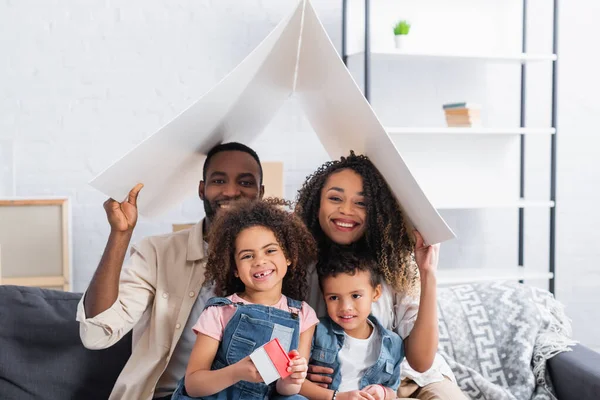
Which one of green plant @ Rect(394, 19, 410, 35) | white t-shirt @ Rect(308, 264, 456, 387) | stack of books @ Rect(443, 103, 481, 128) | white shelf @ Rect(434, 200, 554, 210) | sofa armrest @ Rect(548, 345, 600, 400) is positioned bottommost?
sofa armrest @ Rect(548, 345, 600, 400)

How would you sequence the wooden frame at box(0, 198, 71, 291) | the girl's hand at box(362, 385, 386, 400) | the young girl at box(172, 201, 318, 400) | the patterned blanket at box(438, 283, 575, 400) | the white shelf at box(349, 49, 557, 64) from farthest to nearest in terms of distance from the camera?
the white shelf at box(349, 49, 557, 64)
the wooden frame at box(0, 198, 71, 291)
the patterned blanket at box(438, 283, 575, 400)
the girl's hand at box(362, 385, 386, 400)
the young girl at box(172, 201, 318, 400)

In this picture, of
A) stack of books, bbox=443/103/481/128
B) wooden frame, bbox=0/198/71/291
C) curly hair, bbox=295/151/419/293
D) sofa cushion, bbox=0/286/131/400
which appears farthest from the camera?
stack of books, bbox=443/103/481/128

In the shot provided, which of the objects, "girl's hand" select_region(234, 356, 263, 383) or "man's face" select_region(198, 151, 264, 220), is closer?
"girl's hand" select_region(234, 356, 263, 383)

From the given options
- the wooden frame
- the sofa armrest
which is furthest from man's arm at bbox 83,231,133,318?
the wooden frame

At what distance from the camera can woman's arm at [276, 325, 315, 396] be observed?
1.44 metres

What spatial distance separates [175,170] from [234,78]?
0.40 m

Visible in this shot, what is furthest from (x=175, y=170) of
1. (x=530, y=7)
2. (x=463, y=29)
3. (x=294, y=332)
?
(x=530, y=7)

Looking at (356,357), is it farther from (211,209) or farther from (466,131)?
(466,131)

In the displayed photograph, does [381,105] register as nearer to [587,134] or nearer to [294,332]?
[587,134]

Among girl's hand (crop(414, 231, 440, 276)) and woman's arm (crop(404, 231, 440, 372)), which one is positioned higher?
girl's hand (crop(414, 231, 440, 276))

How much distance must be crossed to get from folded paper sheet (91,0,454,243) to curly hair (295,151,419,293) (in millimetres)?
42

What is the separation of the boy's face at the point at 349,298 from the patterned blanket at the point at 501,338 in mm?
637

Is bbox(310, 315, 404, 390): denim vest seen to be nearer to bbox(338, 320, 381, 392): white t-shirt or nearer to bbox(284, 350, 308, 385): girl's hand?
bbox(338, 320, 381, 392): white t-shirt

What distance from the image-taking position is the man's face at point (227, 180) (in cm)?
193
